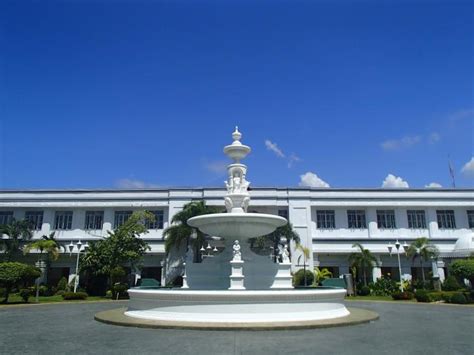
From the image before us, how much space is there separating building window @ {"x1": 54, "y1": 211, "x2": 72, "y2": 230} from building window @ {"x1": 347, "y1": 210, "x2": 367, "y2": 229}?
2860 cm

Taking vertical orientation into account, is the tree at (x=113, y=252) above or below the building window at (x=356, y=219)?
below

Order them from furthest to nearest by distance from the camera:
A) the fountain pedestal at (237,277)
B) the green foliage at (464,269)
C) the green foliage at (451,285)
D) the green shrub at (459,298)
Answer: the green foliage at (451,285), the green foliage at (464,269), the green shrub at (459,298), the fountain pedestal at (237,277)

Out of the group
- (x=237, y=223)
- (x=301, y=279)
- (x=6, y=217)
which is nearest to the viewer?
(x=237, y=223)

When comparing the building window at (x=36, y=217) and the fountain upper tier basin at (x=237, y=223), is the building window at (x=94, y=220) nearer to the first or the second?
the building window at (x=36, y=217)

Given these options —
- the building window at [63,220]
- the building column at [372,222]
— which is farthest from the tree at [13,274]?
the building column at [372,222]

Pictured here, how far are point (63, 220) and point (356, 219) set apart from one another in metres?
30.1

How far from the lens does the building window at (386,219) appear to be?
133 ft

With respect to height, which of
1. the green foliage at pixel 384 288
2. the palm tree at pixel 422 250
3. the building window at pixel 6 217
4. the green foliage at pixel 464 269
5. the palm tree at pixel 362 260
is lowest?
the green foliage at pixel 384 288

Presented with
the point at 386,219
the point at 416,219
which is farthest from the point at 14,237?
the point at 416,219

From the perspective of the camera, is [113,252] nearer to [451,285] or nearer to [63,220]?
[63,220]

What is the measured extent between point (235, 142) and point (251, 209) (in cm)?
2218

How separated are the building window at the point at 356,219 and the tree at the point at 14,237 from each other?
31892 mm

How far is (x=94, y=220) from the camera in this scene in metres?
40.6

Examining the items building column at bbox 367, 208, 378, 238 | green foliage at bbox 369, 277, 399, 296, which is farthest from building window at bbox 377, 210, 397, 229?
green foliage at bbox 369, 277, 399, 296
